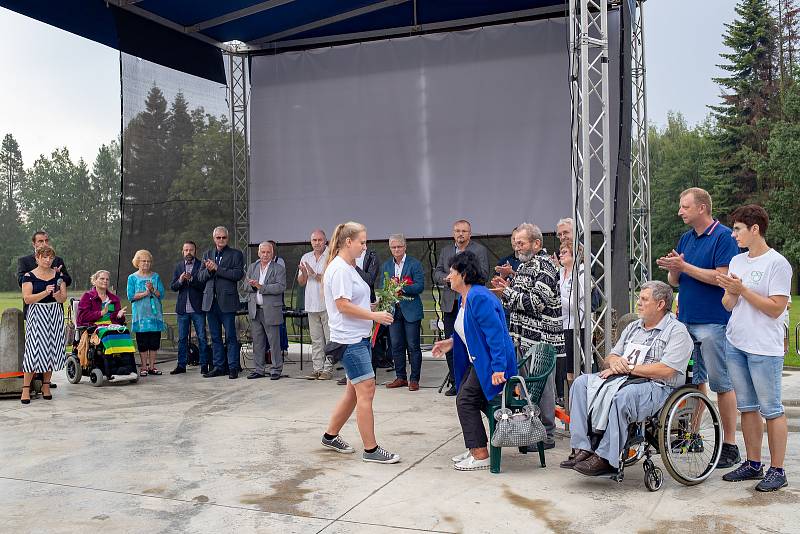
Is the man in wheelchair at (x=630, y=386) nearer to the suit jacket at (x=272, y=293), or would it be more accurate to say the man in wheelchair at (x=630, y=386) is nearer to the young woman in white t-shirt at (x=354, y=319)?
the young woman in white t-shirt at (x=354, y=319)

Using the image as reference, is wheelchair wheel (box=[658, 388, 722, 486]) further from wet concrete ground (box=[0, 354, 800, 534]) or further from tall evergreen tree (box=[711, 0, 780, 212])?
tall evergreen tree (box=[711, 0, 780, 212])

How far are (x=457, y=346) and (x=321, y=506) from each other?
1379 mm

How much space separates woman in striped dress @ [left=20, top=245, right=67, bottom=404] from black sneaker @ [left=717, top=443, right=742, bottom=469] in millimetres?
5975

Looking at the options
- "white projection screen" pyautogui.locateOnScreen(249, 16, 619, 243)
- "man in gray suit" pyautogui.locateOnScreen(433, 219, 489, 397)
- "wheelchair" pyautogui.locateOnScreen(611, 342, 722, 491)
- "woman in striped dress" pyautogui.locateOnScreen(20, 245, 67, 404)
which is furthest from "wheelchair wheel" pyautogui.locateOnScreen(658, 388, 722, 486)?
"woman in striped dress" pyautogui.locateOnScreen(20, 245, 67, 404)

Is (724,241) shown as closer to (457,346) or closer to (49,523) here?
(457,346)

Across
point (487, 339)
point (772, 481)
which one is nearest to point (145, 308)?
point (487, 339)

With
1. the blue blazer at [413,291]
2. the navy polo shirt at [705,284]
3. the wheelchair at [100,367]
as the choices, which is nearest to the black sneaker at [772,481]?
the navy polo shirt at [705,284]

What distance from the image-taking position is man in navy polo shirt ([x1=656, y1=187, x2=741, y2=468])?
14.2 ft

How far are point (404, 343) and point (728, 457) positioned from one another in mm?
3865

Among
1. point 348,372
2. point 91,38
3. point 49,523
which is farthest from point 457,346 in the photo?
point 91,38

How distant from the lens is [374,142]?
9805 millimetres

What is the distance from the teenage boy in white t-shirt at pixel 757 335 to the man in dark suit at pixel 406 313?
3.73 m

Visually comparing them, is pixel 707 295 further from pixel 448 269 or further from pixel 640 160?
pixel 640 160

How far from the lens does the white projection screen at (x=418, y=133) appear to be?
8.96m
